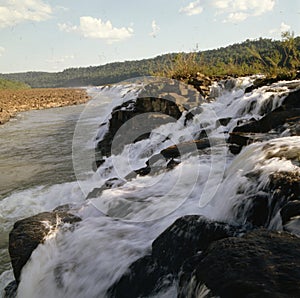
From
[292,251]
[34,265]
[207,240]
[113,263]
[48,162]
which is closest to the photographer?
[292,251]

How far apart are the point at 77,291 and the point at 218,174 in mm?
2638

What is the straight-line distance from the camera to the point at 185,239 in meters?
3.32

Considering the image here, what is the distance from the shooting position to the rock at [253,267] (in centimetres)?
186

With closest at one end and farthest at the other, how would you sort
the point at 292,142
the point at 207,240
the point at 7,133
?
the point at 207,240
the point at 292,142
the point at 7,133

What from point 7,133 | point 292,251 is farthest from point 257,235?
point 7,133

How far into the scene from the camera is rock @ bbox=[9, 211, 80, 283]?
396cm

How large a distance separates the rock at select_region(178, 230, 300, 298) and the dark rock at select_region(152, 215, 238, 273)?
2.23 ft

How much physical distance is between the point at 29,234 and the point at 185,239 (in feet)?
7.21

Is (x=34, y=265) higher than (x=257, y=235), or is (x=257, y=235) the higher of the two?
(x=257, y=235)

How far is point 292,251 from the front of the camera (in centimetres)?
218

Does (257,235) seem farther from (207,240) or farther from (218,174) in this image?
(218,174)

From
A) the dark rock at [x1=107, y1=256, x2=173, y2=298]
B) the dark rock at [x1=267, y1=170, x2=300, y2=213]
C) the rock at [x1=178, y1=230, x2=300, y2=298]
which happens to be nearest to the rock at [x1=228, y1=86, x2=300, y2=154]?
the dark rock at [x1=267, y1=170, x2=300, y2=213]

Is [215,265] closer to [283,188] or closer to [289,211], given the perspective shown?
[289,211]

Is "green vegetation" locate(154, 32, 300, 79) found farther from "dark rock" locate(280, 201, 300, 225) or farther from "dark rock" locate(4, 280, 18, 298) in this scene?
"dark rock" locate(4, 280, 18, 298)
